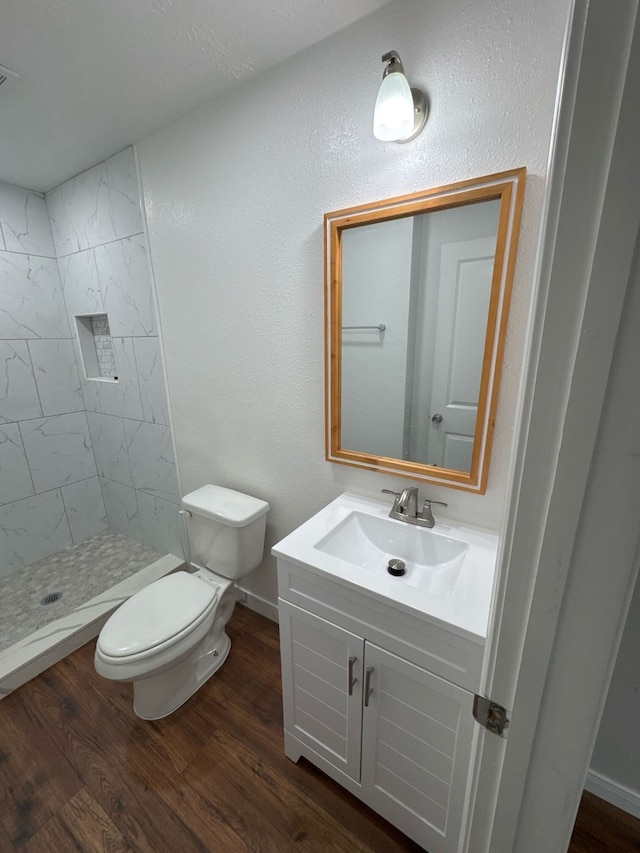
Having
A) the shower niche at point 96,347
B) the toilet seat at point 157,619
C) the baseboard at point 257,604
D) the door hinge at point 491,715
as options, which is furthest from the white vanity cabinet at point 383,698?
the shower niche at point 96,347

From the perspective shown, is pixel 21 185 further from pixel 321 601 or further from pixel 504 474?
pixel 504 474

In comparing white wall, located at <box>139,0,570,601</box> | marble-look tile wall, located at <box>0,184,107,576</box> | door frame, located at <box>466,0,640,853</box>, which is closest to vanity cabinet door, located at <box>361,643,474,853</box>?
door frame, located at <box>466,0,640,853</box>

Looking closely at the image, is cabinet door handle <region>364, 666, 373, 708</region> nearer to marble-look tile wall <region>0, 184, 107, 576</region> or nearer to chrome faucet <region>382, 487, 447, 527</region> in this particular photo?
chrome faucet <region>382, 487, 447, 527</region>

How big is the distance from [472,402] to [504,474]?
0.80 ft

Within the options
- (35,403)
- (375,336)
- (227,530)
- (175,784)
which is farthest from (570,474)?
(35,403)

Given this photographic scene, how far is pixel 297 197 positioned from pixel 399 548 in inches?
51.8

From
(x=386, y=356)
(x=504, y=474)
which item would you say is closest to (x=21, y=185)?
(x=386, y=356)

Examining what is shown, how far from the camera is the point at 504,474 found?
1.07 meters

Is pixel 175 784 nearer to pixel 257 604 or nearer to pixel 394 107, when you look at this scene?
pixel 257 604

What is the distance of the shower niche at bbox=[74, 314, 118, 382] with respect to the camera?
7.51ft

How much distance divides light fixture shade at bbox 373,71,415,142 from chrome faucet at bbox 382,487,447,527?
109cm

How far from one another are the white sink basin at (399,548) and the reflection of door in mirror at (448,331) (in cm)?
25

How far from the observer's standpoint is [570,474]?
0.36 m

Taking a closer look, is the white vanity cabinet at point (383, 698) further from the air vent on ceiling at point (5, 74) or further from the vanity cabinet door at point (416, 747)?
the air vent on ceiling at point (5, 74)
